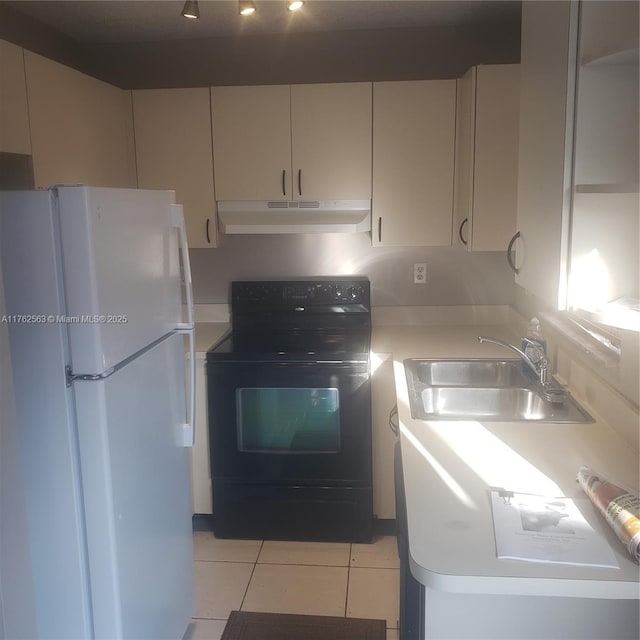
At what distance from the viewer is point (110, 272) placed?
1.56 metres

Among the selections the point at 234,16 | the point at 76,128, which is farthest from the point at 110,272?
the point at 234,16

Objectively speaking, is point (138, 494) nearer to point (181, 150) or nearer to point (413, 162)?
point (181, 150)

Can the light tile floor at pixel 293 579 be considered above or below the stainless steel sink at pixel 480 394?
below

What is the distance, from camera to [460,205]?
2887 mm

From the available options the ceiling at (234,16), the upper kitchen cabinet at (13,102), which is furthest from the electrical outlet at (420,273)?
the upper kitchen cabinet at (13,102)

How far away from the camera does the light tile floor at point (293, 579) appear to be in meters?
2.40

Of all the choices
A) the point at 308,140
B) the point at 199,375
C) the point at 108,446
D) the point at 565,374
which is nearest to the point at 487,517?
the point at 108,446

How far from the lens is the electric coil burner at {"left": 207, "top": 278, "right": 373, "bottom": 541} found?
274 centimetres

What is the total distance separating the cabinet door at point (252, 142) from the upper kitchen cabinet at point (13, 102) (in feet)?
3.24

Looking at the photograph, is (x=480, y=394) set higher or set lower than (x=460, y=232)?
lower

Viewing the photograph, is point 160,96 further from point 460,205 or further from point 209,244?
point 460,205

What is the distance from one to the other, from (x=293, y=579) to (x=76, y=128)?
6.75 feet

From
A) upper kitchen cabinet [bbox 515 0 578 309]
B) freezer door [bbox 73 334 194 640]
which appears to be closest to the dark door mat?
freezer door [bbox 73 334 194 640]

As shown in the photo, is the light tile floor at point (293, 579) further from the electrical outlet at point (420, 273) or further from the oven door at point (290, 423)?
the electrical outlet at point (420, 273)
